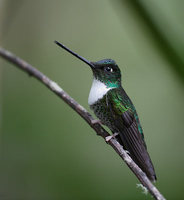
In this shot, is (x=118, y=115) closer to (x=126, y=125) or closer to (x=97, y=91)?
(x=126, y=125)

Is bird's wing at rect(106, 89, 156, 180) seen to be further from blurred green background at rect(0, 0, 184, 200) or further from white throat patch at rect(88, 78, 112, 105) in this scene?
blurred green background at rect(0, 0, 184, 200)

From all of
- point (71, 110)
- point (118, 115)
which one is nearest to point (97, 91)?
point (118, 115)

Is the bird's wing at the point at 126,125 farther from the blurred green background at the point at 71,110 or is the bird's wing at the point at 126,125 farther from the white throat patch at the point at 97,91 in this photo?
the blurred green background at the point at 71,110

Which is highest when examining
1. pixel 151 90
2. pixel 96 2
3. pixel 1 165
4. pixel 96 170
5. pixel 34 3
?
pixel 34 3

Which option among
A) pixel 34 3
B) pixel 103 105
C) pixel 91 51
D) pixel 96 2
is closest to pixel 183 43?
pixel 103 105

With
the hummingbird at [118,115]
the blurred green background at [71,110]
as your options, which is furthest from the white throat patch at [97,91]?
the blurred green background at [71,110]

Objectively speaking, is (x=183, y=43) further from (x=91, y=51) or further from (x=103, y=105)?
(x=91, y=51)

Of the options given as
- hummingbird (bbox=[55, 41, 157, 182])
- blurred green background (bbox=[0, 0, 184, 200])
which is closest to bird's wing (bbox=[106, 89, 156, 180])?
hummingbird (bbox=[55, 41, 157, 182])
